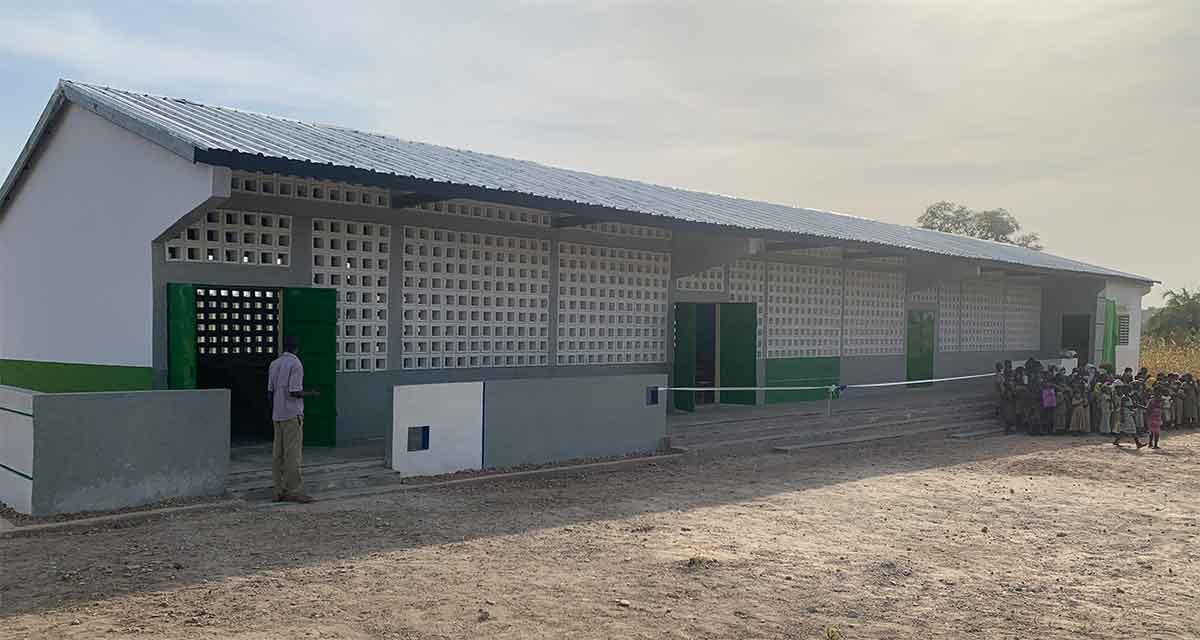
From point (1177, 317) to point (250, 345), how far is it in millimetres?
38441

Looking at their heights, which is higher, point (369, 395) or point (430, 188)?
point (430, 188)

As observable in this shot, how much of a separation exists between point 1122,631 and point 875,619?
1303mm

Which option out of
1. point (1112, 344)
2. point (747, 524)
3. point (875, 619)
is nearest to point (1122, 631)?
point (875, 619)

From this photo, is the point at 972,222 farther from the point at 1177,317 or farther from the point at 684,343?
the point at 684,343

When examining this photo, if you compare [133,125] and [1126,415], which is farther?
[1126,415]

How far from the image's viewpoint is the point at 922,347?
66.2ft

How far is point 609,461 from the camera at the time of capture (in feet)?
35.0

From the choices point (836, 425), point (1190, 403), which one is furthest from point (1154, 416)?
point (836, 425)

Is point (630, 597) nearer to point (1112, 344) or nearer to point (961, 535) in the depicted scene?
point (961, 535)

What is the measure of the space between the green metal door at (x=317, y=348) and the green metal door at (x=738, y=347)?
7298 mm

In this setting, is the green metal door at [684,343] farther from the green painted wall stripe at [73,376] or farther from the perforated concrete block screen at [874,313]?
the green painted wall stripe at [73,376]

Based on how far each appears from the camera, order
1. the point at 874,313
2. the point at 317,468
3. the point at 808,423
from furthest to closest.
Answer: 1. the point at 874,313
2. the point at 808,423
3. the point at 317,468

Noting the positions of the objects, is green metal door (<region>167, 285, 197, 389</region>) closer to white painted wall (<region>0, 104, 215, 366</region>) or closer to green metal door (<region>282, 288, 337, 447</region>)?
white painted wall (<region>0, 104, 215, 366</region>)

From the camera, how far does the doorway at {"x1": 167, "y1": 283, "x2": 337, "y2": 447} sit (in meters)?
9.07
